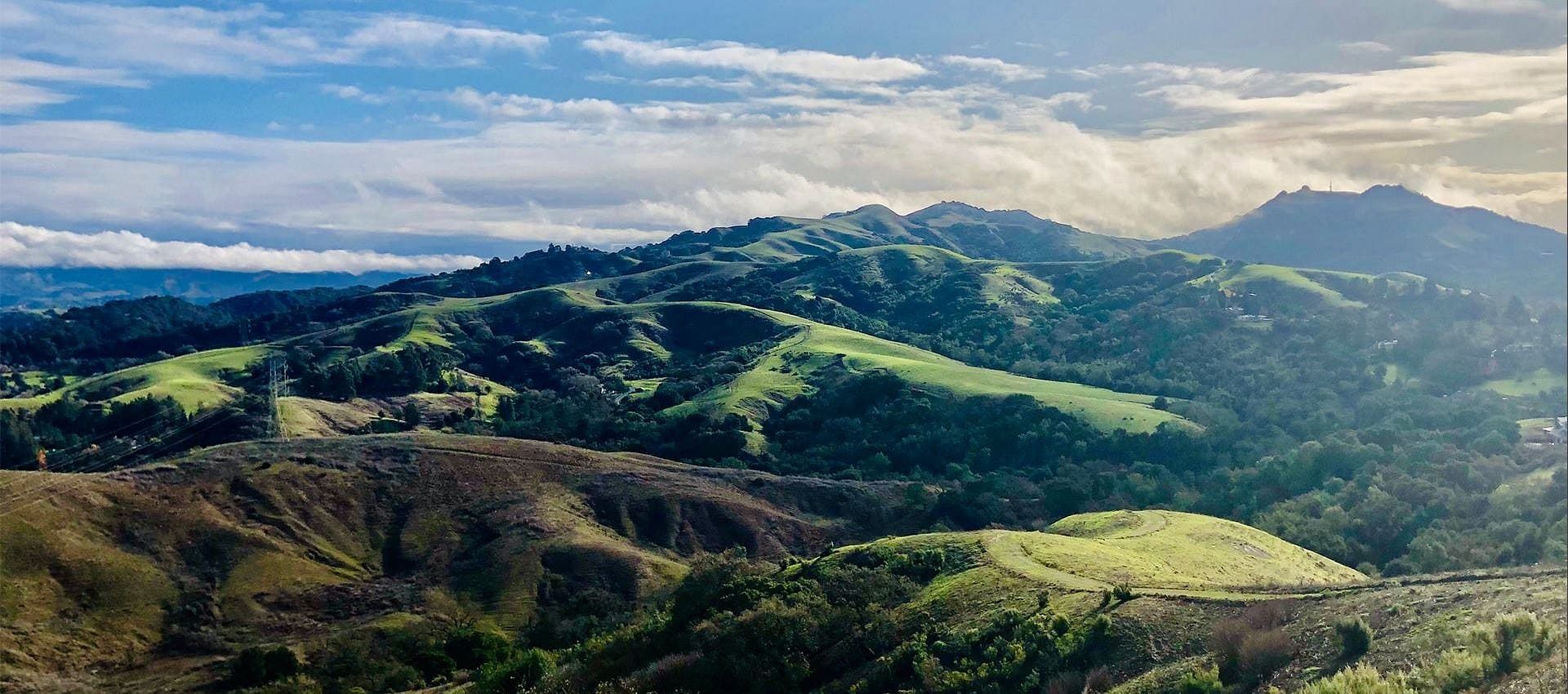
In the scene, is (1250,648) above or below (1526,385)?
above

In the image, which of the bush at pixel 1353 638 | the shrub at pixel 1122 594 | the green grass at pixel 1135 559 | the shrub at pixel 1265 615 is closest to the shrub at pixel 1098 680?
the shrub at pixel 1265 615

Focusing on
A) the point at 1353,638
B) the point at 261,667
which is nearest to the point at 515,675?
the point at 261,667

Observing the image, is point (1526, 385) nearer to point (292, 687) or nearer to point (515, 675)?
point (515, 675)

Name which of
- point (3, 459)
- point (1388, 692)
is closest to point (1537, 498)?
point (1388, 692)

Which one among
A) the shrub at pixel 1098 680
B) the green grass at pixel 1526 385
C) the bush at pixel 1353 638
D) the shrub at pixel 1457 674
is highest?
the shrub at pixel 1457 674

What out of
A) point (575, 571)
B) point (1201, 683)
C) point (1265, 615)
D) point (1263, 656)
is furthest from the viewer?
point (575, 571)

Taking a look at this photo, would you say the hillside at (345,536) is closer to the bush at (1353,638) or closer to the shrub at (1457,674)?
the bush at (1353,638)

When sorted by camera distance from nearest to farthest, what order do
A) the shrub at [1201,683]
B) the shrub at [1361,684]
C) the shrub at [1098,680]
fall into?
the shrub at [1361,684] < the shrub at [1201,683] < the shrub at [1098,680]
